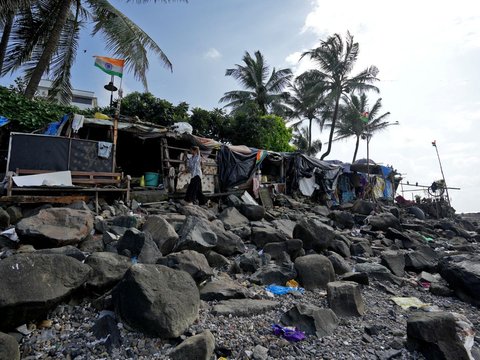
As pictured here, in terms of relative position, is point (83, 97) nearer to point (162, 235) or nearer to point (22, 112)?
point (22, 112)

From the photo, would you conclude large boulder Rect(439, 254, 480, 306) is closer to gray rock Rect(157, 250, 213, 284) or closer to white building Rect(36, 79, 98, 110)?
gray rock Rect(157, 250, 213, 284)

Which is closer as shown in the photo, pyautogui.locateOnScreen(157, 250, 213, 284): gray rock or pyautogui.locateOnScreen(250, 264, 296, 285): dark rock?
pyautogui.locateOnScreen(157, 250, 213, 284): gray rock

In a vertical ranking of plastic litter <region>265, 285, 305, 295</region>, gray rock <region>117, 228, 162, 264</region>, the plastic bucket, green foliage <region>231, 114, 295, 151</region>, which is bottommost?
plastic litter <region>265, 285, 305, 295</region>

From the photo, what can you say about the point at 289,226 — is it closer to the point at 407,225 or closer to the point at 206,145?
the point at 206,145

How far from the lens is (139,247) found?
3.84 meters

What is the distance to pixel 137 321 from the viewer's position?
253cm

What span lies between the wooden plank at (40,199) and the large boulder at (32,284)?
161 inches

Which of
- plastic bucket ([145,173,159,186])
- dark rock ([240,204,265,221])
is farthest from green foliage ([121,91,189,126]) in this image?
dark rock ([240,204,265,221])

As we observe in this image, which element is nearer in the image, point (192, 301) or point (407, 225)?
point (192, 301)

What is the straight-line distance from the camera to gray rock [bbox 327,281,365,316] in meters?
3.43

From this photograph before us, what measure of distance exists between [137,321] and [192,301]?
0.54 metres

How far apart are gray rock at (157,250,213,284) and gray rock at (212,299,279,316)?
423 millimetres

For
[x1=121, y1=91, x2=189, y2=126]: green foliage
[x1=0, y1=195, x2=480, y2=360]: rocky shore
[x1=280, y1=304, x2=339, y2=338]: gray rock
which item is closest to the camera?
[x1=0, y1=195, x2=480, y2=360]: rocky shore

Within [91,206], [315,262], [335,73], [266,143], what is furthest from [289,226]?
[335,73]
